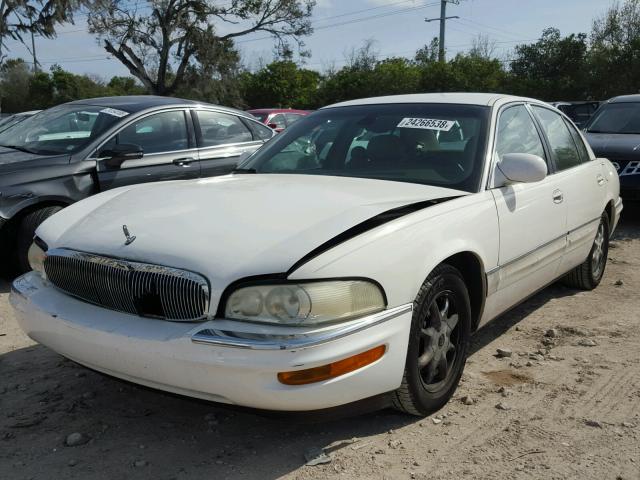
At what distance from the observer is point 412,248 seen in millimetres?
2746

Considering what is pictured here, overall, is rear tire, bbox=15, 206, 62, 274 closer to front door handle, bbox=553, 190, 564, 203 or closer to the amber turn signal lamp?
the amber turn signal lamp

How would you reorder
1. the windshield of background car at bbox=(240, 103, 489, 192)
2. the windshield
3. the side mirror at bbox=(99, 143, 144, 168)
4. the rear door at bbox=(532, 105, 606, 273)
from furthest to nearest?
1. the windshield
2. the side mirror at bbox=(99, 143, 144, 168)
3. the rear door at bbox=(532, 105, 606, 273)
4. the windshield of background car at bbox=(240, 103, 489, 192)

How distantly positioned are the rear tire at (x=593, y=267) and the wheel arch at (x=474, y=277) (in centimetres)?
207

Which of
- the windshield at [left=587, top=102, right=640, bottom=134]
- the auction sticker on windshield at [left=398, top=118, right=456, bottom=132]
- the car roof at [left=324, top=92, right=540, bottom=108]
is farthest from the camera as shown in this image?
the windshield at [left=587, top=102, right=640, bottom=134]

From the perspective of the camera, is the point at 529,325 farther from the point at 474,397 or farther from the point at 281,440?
the point at 281,440

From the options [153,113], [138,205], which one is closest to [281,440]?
[138,205]

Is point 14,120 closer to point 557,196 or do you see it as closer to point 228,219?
point 228,219

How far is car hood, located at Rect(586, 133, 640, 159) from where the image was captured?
7827 mm

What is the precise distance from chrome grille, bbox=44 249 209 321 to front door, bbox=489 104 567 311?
1.63m

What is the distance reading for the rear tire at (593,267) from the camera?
5.13m

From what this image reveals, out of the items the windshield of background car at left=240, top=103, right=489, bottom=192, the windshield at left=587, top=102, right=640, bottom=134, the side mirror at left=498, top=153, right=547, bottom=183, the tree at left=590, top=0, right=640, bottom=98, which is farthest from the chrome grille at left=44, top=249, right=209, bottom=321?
the tree at left=590, top=0, right=640, bottom=98

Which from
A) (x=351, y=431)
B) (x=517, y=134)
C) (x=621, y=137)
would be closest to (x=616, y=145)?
(x=621, y=137)

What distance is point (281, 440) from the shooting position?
284 centimetres

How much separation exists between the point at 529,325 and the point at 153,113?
3973mm
